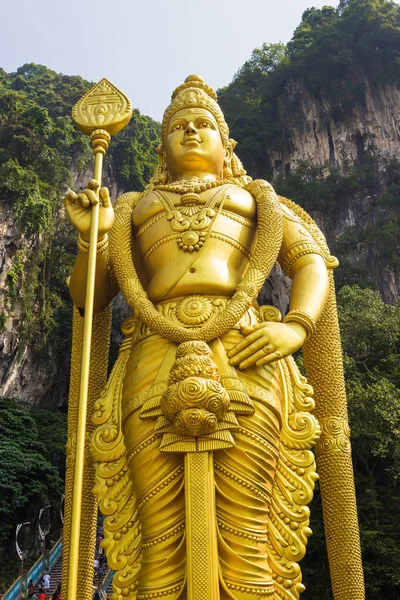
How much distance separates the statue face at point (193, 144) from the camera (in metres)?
4.31

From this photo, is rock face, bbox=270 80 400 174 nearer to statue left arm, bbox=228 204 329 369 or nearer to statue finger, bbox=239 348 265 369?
statue left arm, bbox=228 204 329 369

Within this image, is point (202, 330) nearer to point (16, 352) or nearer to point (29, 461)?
point (29, 461)

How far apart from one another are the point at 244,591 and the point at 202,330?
132 centimetres

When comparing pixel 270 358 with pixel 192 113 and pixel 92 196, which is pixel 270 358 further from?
pixel 192 113

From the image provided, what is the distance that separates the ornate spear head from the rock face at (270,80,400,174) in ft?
83.3

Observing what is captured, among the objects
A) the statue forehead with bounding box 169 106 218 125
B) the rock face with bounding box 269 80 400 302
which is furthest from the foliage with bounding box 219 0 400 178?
the statue forehead with bounding box 169 106 218 125

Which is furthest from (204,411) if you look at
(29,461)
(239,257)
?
(29,461)

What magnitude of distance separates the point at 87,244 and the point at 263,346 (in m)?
1.20

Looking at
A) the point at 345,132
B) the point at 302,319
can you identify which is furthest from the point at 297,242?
the point at 345,132

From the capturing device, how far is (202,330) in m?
3.39

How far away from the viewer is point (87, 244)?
3.64 metres

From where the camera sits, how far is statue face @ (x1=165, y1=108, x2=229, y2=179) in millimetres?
4309

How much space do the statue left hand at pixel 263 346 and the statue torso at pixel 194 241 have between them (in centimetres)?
41

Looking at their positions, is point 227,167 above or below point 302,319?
above
